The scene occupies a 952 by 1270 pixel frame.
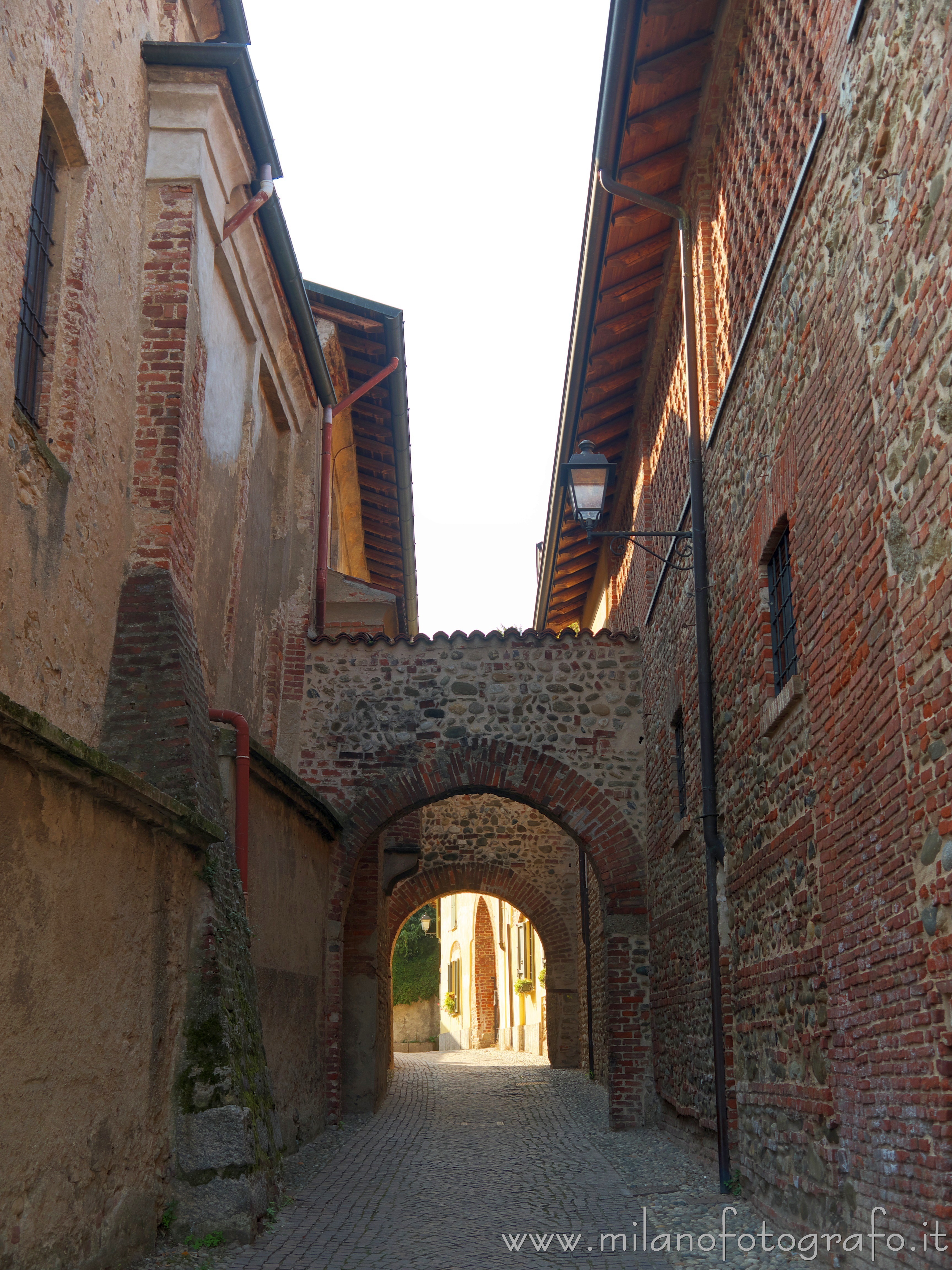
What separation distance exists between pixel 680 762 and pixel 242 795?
397 cm

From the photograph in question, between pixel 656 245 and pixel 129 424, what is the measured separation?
4619mm

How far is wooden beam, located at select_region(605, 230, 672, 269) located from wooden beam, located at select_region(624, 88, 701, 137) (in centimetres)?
126

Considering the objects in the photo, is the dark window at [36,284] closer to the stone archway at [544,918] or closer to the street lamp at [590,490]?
the street lamp at [590,490]

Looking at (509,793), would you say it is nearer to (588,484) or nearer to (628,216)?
(588,484)

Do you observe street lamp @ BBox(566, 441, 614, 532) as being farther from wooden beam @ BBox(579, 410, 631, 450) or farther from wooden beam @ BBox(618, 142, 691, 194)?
wooden beam @ BBox(579, 410, 631, 450)

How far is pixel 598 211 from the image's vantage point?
8.88 m

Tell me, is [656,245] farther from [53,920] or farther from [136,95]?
[53,920]

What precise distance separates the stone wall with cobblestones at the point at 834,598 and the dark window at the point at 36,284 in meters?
4.03

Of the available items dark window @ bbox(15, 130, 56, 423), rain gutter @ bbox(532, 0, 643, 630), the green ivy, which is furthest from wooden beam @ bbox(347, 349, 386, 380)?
the green ivy

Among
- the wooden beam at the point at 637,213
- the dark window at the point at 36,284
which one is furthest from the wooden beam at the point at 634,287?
the dark window at the point at 36,284

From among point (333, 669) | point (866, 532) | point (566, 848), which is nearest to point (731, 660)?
point (866, 532)

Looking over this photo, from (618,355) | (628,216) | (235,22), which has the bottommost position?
(618,355)

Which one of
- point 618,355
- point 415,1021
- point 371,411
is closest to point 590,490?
point 618,355

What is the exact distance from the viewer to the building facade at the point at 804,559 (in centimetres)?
391
